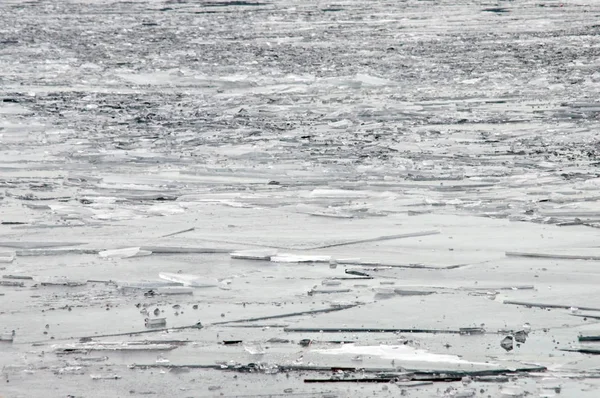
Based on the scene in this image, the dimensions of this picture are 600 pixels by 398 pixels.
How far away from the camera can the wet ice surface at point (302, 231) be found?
15.2 ft

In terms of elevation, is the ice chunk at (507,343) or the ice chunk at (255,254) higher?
the ice chunk at (255,254)

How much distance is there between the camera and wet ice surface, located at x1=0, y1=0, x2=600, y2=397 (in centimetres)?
464

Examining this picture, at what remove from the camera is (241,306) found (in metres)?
5.45

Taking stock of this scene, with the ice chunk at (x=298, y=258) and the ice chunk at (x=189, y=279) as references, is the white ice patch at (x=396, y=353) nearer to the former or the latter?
the ice chunk at (x=189, y=279)

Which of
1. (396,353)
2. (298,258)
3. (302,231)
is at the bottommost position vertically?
(396,353)

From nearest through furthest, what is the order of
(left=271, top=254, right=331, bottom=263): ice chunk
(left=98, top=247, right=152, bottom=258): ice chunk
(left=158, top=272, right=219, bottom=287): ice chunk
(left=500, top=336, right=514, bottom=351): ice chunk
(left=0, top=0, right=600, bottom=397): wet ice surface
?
(left=0, top=0, right=600, bottom=397): wet ice surface, (left=500, top=336, right=514, bottom=351): ice chunk, (left=158, top=272, right=219, bottom=287): ice chunk, (left=271, top=254, right=331, bottom=263): ice chunk, (left=98, top=247, right=152, bottom=258): ice chunk

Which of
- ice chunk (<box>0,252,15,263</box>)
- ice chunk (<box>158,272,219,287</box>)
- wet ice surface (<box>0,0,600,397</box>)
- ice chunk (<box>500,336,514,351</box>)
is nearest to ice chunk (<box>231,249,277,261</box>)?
wet ice surface (<box>0,0,600,397</box>)

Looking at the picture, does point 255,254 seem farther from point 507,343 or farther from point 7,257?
point 507,343

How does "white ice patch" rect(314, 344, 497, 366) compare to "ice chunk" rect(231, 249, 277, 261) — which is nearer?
"white ice patch" rect(314, 344, 497, 366)

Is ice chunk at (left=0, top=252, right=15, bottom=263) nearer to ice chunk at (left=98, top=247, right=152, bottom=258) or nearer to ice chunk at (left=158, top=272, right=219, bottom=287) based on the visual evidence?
ice chunk at (left=98, top=247, right=152, bottom=258)

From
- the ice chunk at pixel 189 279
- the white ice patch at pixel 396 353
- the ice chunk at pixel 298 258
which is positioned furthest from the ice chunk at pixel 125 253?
the white ice patch at pixel 396 353

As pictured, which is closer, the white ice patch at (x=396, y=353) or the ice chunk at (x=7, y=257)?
the white ice patch at (x=396, y=353)

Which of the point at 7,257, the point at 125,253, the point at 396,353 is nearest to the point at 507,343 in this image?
the point at 396,353

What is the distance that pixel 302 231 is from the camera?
6918mm
